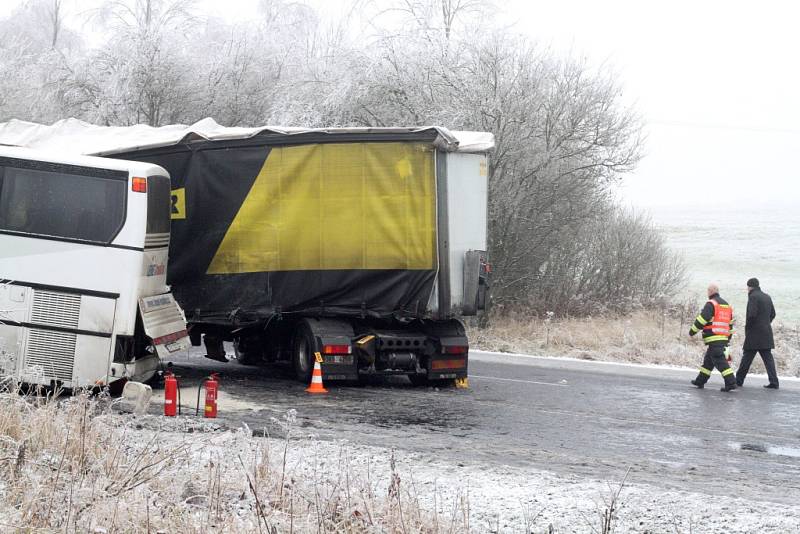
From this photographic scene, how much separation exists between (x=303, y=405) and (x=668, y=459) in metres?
4.24

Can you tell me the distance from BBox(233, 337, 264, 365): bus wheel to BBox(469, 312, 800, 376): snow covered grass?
653 cm

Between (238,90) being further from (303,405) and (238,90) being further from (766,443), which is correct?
(766,443)

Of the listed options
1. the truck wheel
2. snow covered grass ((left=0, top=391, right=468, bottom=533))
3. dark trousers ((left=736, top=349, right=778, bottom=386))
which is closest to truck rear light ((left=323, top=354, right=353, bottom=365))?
the truck wheel

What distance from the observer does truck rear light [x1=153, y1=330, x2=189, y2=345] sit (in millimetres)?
11142

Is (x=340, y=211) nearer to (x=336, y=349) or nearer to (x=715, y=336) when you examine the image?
(x=336, y=349)

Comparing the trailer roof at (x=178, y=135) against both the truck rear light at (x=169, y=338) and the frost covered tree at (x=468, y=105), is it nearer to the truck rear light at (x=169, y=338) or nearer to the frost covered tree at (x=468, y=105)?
the truck rear light at (x=169, y=338)

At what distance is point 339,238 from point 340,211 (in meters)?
0.35

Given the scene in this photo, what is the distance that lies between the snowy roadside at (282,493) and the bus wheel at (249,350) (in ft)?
19.8

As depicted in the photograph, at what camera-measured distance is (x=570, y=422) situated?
1073cm

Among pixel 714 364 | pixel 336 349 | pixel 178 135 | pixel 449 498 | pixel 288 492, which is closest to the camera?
pixel 288 492

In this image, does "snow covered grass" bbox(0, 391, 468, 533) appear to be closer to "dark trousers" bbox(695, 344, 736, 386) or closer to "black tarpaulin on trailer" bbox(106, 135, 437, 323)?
"black tarpaulin on trailer" bbox(106, 135, 437, 323)

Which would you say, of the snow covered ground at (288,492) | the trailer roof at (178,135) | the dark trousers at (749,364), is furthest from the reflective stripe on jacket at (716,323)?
the snow covered ground at (288,492)

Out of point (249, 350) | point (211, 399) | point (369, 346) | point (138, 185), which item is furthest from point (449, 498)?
point (249, 350)

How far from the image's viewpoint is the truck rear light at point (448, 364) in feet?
42.4
